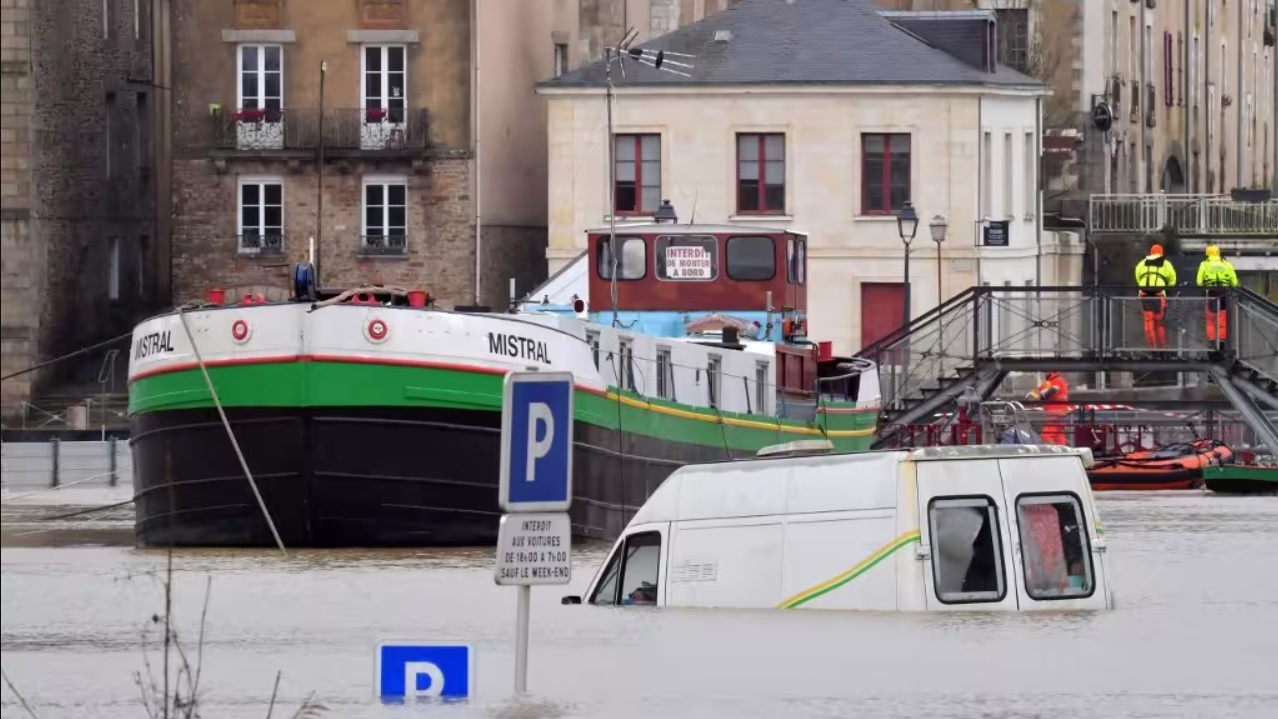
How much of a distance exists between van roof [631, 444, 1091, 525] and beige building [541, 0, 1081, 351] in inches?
1632

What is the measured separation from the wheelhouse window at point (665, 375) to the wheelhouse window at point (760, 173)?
82.7ft

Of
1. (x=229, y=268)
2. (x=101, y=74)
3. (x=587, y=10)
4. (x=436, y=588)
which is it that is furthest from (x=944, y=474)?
(x=587, y=10)

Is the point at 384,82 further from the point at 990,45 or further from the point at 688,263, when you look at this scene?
the point at 688,263

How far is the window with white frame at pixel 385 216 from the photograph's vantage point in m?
60.4


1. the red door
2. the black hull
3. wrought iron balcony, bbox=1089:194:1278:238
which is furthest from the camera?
wrought iron balcony, bbox=1089:194:1278:238

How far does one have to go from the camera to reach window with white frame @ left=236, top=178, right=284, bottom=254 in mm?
60125

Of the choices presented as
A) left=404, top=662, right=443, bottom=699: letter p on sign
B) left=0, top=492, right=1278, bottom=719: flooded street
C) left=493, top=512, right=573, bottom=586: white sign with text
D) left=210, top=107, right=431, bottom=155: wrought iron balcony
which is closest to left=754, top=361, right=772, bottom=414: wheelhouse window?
left=0, top=492, right=1278, bottom=719: flooded street

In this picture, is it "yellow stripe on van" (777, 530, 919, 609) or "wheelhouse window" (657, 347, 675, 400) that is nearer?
"yellow stripe on van" (777, 530, 919, 609)

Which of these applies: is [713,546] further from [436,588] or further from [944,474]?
[436,588]

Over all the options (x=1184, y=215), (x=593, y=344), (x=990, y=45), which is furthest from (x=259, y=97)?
(x=593, y=344)

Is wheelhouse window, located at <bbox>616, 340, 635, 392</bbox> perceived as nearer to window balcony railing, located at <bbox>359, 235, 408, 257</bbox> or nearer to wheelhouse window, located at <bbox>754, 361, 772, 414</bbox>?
wheelhouse window, located at <bbox>754, 361, 772, 414</bbox>

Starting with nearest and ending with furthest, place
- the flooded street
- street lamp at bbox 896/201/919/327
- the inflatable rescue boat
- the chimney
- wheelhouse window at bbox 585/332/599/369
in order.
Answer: the flooded street
wheelhouse window at bbox 585/332/599/369
the inflatable rescue boat
street lamp at bbox 896/201/919/327
the chimney

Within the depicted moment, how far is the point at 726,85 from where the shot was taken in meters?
61.6

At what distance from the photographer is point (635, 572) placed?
64.0 ft
